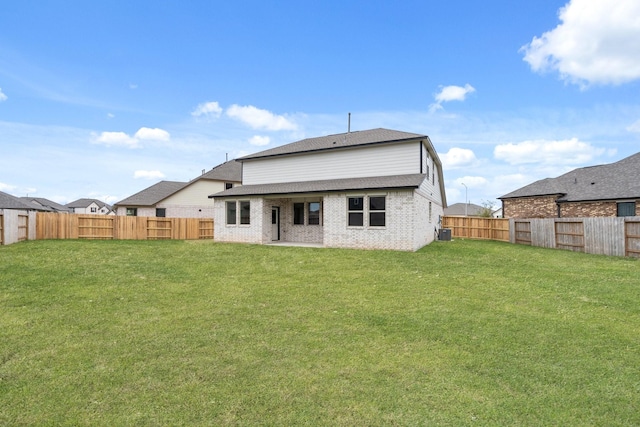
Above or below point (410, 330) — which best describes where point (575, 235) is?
above

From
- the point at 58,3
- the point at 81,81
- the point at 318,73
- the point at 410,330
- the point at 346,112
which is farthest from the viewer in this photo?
the point at 346,112

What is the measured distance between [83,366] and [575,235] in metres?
20.2

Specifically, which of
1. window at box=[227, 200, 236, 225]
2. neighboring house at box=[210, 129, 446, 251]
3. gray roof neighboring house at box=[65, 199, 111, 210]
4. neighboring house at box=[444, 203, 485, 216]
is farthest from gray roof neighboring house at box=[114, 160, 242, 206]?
gray roof neighboring house at box=[65, 199, 111, 210]

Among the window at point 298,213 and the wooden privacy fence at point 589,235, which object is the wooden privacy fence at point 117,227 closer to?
the window at point 298,213

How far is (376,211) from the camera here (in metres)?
15.0

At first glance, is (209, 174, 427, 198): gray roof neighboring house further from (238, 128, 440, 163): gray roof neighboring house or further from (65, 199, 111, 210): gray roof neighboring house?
(65, 199, 111, 210): gray roof neighboring house

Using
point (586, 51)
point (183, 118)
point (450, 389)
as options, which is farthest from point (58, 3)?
point (586, 51)

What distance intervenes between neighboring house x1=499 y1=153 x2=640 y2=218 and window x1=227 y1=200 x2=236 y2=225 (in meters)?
24.9

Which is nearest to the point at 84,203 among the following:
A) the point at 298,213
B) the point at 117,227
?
the point at 117,227

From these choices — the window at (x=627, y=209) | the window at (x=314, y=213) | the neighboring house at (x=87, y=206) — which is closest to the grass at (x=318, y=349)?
the window at (x=314, y=213)

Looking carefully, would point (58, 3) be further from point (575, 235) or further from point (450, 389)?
point (575, 235)

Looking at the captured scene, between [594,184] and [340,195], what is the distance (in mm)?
22727

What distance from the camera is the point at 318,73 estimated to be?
18.9 m

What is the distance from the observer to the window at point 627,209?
21.3 m
